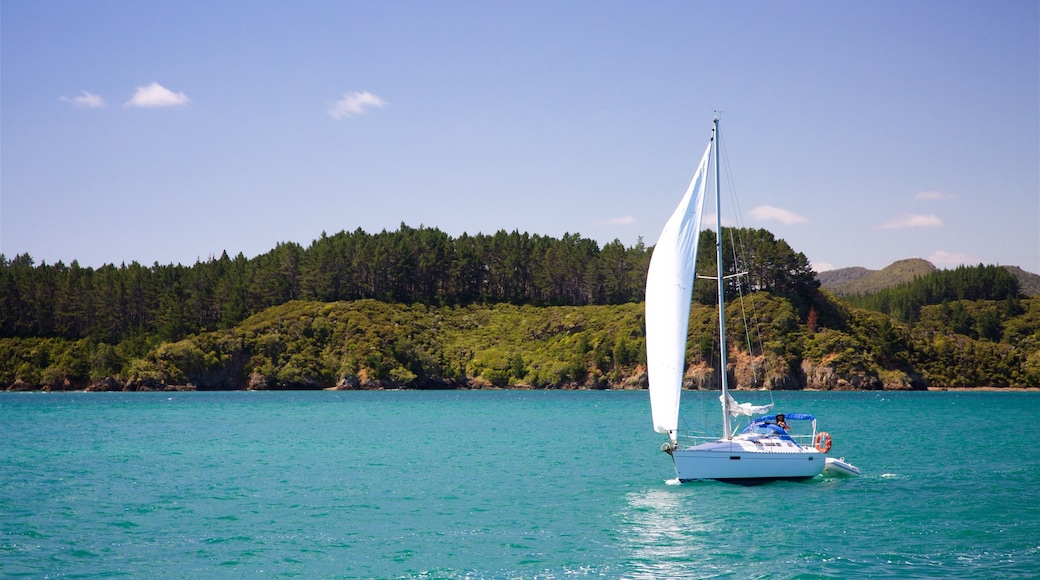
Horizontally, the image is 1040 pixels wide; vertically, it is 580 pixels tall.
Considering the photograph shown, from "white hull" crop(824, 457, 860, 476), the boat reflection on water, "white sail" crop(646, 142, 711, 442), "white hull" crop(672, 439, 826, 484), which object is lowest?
the boat reflection on water

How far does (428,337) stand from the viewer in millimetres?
179500

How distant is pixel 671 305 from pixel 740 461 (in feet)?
21.6

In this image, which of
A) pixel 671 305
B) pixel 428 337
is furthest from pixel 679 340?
pixel 428 337

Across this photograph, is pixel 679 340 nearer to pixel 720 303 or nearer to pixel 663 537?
pixel 720 303

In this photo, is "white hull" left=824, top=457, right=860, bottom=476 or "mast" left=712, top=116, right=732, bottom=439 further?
"white hull" left=824, top=457, right=860, bottom=476

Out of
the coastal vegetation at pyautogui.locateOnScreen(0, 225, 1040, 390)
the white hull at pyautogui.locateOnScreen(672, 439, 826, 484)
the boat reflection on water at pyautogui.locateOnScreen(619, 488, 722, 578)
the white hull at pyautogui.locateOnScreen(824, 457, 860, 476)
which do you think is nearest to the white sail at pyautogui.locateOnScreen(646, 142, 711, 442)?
the white hull at pyautogui.locateOnScreen(672, 439, 826, 484)

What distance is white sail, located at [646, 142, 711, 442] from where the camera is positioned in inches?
1367

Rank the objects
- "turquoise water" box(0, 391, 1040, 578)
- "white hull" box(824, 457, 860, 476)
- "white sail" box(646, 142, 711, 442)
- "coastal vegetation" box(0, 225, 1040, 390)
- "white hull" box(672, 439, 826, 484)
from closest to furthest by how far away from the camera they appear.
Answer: "turquoise water" box(0, 391, 1040, 578) → "white sail" box(646, 142, 711, 442) → "white hull" box(672, 439, 826, 484) → "white hull" box(824, 457, 860, 476) → "coastal vegetation" box(0, 225, 1040, 390)

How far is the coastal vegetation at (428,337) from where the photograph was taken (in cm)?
A: 16150

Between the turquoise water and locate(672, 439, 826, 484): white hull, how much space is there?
0.65m

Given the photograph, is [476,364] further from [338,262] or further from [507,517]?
[507,517]

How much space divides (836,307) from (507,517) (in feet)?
505

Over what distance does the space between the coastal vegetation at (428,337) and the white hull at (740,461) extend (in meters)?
107

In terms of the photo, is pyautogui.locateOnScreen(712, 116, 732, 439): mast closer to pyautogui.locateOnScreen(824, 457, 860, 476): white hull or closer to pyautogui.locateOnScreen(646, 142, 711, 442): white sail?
pyautogui.locateOnScreen(646, 142, 711, 442): white sail
